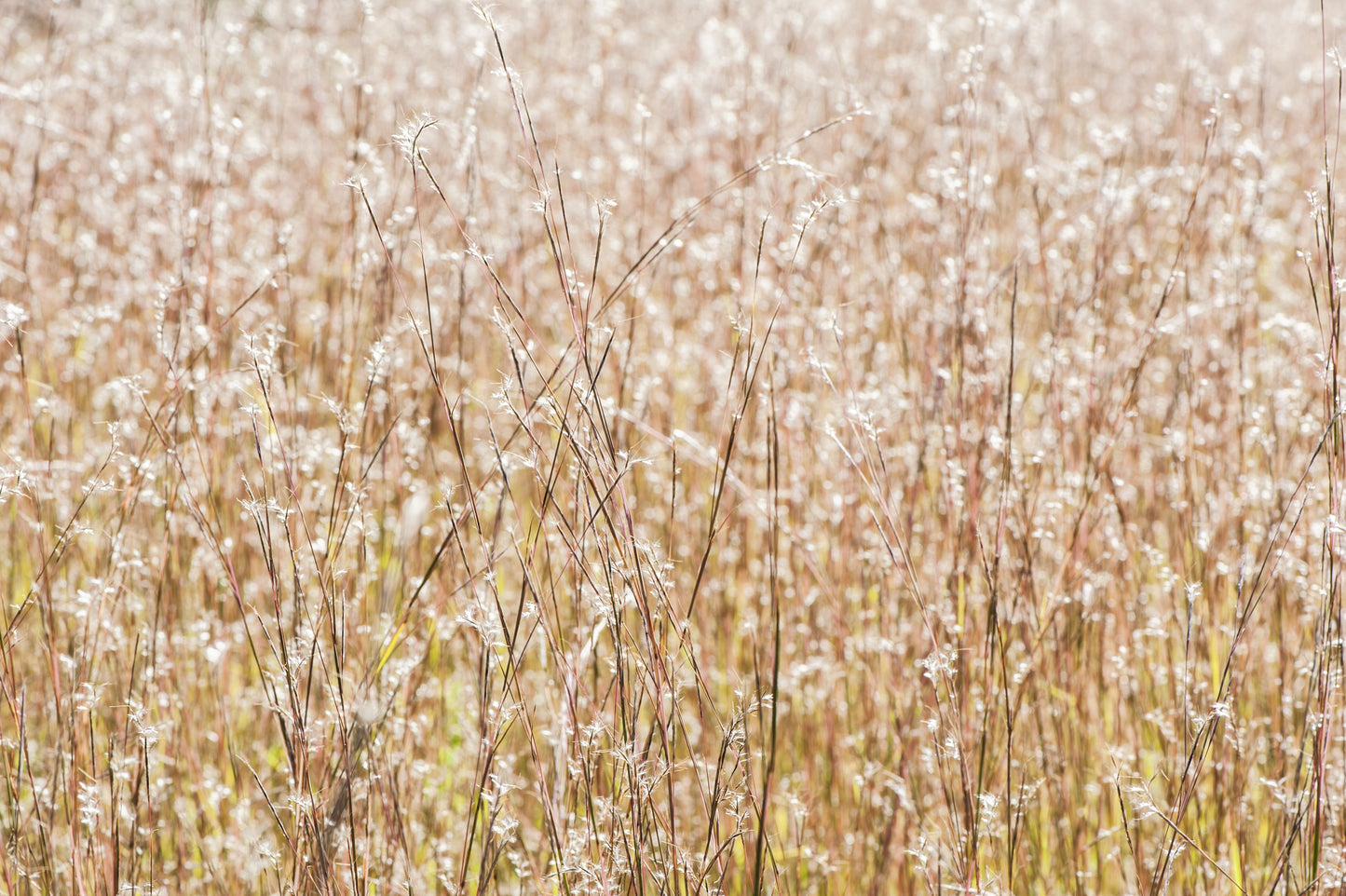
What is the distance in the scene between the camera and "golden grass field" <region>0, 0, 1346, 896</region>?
100 centimetres

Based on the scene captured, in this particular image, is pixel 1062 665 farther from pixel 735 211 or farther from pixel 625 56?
pixel 625 56

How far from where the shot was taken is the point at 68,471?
1.92m

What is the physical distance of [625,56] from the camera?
153 inches

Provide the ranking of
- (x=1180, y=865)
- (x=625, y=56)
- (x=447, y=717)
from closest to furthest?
(x=1180, y=865), (x=447, y=717), (x=625, y=56)

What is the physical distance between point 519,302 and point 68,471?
96 cm

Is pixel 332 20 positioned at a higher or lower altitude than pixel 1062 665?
higher

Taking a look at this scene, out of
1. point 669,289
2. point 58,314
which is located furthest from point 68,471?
point 669,289

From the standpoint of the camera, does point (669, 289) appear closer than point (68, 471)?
No

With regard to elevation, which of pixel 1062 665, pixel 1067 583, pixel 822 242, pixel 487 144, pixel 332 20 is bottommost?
pixel 1062 665

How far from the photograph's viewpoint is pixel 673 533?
1.40 metres

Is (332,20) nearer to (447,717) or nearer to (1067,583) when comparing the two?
(447,717)

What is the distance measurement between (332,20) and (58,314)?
9.15 feet

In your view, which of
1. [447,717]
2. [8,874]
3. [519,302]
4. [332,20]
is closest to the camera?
[8,874]

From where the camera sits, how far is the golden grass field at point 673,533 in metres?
1.00
